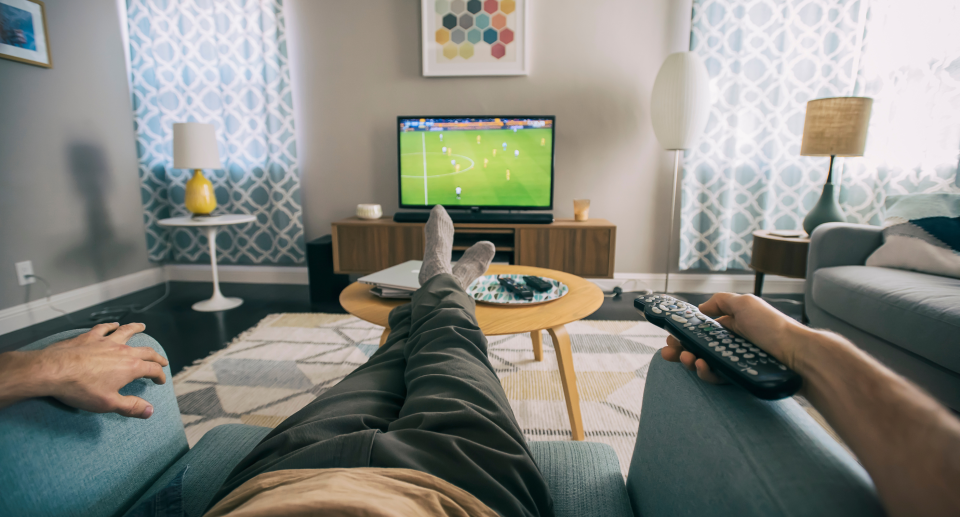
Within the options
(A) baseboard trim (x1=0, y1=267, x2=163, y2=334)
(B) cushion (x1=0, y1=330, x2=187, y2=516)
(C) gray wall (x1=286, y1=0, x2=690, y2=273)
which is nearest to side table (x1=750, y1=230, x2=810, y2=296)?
(C) gray wall (x1=286, y1=0, x2=690, y2=273)

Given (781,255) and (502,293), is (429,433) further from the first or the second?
(781,255)

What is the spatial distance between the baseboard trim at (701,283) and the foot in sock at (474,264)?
5.46ft

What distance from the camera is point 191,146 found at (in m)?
2.46

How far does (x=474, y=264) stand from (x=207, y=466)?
3.08ft

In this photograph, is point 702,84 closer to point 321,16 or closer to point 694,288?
point 694,288

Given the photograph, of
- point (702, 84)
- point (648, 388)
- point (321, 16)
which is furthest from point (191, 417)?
point (702, 84)

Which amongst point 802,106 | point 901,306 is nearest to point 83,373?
point 901,306

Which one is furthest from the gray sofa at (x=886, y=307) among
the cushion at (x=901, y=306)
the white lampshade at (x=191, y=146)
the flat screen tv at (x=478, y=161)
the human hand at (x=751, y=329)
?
the white lampshade at (x=191, y=146)

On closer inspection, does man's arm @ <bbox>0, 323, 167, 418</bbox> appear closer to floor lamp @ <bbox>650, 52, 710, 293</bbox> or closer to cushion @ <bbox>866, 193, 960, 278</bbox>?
cushion @ <bbox>866, 193, 960, 278</bbox>

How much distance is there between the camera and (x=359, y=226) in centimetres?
266

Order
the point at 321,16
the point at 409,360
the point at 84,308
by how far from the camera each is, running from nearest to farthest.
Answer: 1. the point at 409,360
2. the point at 84,308
3. the point at 321,16

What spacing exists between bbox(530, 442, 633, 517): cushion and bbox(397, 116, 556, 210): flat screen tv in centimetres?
222

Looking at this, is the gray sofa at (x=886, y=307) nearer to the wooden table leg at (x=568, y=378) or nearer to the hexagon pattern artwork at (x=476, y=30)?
the wooden table leg at (x=568, y=378)

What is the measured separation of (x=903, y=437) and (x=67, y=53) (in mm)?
3774
